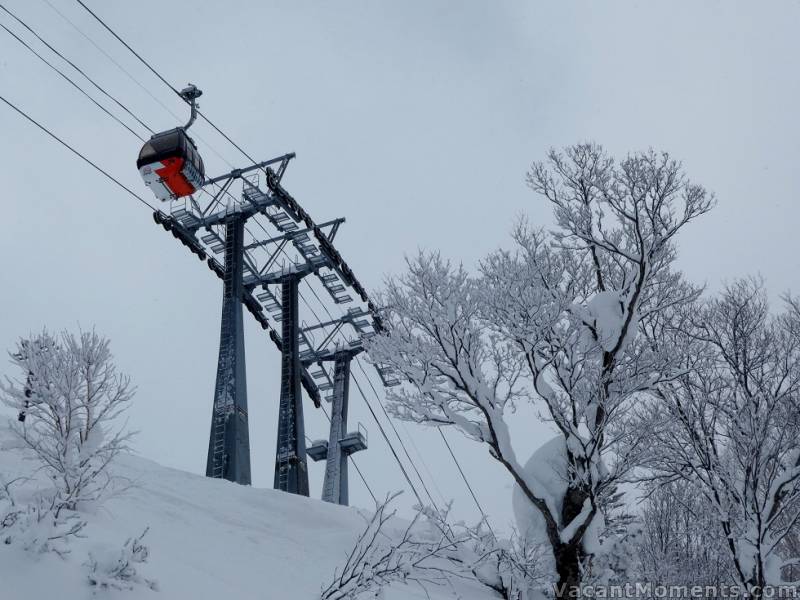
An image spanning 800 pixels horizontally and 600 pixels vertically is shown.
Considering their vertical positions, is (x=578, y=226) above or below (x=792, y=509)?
above

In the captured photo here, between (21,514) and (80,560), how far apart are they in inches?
29.9

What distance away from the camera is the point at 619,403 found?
39.8 feet

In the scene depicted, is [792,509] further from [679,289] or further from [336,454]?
[336,454]

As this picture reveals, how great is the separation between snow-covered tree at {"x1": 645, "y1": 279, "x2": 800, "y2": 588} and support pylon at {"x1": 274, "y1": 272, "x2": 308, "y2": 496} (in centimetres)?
962

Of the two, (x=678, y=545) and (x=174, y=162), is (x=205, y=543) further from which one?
(x=678, y=545)

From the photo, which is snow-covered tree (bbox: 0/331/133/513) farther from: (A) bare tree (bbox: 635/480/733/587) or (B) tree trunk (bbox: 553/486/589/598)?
(A) bare tree (bbox: 635/480/733/587)

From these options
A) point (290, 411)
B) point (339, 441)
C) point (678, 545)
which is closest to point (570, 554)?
point (678, 545)

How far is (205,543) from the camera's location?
10023mm

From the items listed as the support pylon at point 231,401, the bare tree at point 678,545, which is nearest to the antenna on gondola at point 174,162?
the support pylon at point 231,401

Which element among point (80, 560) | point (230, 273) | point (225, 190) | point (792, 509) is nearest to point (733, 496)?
point (792, 509)

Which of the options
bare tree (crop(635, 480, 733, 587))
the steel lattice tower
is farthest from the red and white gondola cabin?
bare tree (crop(635, 480, 733, 587))

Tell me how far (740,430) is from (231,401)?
1137 cm

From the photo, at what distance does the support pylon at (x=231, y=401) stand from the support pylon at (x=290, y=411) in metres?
2.23

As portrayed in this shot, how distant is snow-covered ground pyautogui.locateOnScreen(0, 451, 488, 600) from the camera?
6277 mm
